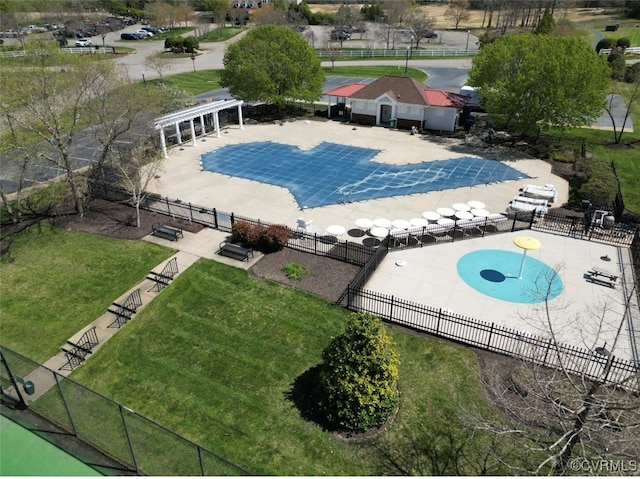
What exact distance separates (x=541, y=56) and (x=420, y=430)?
34599 mm

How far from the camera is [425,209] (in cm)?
2920

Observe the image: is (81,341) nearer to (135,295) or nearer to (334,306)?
(135,295)

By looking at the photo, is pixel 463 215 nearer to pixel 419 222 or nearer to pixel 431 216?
pixel 431 216

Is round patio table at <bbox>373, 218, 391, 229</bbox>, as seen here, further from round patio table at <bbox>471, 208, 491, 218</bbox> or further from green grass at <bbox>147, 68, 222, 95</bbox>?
green grass at <bbox>147, 68, 222, 95</bbox>

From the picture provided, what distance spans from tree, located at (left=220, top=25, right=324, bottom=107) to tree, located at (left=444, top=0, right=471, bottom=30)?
282ft

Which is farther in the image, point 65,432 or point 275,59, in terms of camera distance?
point 275,59

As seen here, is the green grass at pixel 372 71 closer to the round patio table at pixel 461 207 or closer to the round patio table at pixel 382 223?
the round patio table at pixel 461 207

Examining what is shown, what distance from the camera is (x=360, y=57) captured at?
84.1 meters

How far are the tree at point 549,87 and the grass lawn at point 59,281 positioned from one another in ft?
100

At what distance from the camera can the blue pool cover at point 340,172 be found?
3198 centimetres

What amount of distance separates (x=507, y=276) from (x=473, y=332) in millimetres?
5563

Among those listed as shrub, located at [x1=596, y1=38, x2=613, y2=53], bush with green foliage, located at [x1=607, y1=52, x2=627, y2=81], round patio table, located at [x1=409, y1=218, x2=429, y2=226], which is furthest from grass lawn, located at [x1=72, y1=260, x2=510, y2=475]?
shrub, located at [x1=596, y1=38, x2=613, y2=53]

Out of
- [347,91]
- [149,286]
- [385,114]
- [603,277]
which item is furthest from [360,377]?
[347,91]

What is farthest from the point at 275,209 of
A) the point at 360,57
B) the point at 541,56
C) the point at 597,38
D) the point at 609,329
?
the point at 597,38
